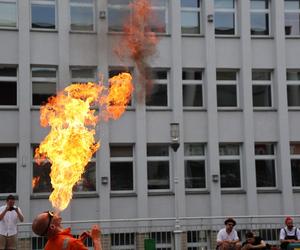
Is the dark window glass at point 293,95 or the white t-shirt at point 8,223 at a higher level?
the dark window glass at point 293,95

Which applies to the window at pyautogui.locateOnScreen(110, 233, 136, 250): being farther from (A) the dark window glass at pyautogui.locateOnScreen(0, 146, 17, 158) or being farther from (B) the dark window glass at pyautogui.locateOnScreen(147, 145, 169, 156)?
(A) the dark window glass at pyautogui.locateOnScreen(0, 146, 17, 158)

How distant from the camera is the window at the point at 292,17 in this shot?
25.2 m

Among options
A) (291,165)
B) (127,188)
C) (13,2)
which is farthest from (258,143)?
(13,2)

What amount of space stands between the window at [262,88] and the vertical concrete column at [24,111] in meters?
8.72

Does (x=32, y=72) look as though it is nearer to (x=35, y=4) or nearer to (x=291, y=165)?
(x=35, y=4)

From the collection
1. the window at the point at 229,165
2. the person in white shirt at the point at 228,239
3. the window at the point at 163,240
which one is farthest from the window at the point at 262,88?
the person in white shirt at the point at 228,239

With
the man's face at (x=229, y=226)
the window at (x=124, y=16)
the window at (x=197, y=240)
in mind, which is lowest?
the window at (x=197, y=240)

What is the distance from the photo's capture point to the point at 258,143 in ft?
80.3

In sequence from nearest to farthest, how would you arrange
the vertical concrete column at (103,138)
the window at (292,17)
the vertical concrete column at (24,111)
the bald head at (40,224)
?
1. the bald head at (40,224)
2. the vertical concrete column at (24,111)
3. the vertical concrete column at (103,138)
4. the window at (292,17)

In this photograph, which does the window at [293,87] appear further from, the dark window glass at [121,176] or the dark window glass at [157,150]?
the dark window glass at [121,176]

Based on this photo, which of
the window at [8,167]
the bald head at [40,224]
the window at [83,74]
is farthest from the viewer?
the window at [83,74]

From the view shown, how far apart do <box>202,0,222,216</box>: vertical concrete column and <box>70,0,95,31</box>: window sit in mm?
4341

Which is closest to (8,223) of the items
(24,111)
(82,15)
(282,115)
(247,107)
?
(24,111)

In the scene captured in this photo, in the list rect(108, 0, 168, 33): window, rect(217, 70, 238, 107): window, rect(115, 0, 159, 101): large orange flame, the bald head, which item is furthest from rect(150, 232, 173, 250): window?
the bald head
